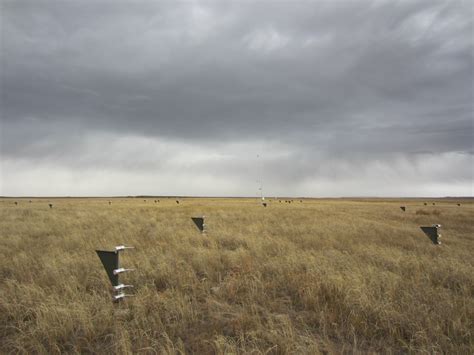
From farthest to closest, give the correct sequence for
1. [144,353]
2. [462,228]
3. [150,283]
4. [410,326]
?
[462,228] → [150,283] → [410,326] → [144,353]

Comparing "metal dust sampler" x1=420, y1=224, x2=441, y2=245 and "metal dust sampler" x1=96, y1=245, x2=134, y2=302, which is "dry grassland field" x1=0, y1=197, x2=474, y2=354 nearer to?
"metal dust sampler" x1=96, y1=245, x2=134, y2=302

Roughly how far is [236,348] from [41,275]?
507 cm

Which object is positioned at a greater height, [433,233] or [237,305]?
[433,233]

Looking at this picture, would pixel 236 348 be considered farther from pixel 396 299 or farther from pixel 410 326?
pixel 396 299

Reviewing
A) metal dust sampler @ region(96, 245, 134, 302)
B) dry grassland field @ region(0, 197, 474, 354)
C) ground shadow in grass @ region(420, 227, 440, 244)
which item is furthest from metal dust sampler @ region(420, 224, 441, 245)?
metal dust sampler @ region(96, 245, 134, 302)

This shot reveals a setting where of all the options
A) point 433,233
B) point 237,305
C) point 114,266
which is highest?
point 114,266

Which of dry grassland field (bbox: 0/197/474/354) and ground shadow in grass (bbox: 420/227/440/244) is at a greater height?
ground shadow in grass (bbox: 420/227/440/244)

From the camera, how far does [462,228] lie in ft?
60.8

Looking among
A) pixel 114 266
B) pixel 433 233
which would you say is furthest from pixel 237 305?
pixel 433 233

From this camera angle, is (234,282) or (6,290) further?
(234,282)

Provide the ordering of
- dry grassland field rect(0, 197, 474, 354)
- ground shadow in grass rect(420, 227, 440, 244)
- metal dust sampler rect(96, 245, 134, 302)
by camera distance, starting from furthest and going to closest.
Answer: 1. ground shadow in grass rect(420, 227, 440, 244)
2. metal dust sampler rect(96, 245, 134, 302)
3. dry grassland field rect(0, 197, 474, 354)

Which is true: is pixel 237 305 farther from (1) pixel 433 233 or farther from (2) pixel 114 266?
(1) pixel 433 233

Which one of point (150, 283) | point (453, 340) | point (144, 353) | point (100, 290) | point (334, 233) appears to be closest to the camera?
point (144, 353)

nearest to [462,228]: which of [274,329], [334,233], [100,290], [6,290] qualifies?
[334,233]
